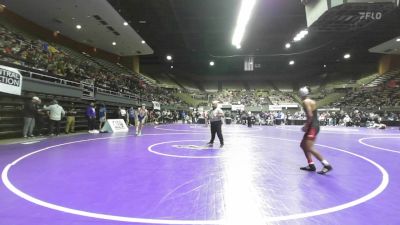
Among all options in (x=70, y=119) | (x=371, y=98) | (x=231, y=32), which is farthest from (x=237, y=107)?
(x=70, y=119)

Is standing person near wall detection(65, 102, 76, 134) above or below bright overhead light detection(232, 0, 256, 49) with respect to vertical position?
below

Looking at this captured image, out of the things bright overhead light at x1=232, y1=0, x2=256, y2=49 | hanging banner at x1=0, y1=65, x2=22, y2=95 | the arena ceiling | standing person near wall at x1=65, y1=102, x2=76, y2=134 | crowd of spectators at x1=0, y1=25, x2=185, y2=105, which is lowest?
standing person near wall at x1=65, y1=102, x2=76, y2=134

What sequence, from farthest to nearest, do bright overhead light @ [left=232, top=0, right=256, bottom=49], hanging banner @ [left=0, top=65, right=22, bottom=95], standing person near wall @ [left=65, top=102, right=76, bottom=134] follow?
bright overhead light @ [left=232, top=0, right=256, bottom=49], standing person near wall @ [left=65, top=102, right=76, bottom=134], hanging banner @ [left=0, top=65, right=22, bottom=95]

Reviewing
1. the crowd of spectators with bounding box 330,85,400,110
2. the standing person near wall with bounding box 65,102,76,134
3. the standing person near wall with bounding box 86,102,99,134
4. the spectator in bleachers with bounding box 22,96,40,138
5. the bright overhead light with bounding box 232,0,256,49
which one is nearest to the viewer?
the spectator in bleachers with bounding box 22,96,40,138

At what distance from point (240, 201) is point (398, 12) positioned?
24183 millimetres

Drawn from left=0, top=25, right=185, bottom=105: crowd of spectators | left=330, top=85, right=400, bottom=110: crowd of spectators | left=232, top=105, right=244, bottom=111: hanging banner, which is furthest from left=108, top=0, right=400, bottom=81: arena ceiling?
left=232, top=105, right=244, bottom=111: hanging banner

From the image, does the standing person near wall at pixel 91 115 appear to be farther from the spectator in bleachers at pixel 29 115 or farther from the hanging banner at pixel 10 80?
the hanging banner at pixel 10 80

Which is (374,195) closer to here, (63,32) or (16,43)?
(16,43)

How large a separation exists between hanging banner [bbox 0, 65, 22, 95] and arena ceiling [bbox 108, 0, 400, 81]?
30.5ft

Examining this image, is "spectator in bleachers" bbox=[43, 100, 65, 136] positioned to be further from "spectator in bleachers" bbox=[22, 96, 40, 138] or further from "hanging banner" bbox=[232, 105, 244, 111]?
"hanging banner" bbox=[232, 105, 244, 111]

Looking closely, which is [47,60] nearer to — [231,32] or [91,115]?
[91,115]

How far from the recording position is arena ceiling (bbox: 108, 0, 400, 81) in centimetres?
2159

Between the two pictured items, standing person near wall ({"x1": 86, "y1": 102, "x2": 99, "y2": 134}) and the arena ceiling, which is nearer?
standing person near wall ({"x1": 86, "y1": 102, "x2": 99, "y2": 134})

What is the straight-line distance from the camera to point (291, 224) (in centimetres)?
356
